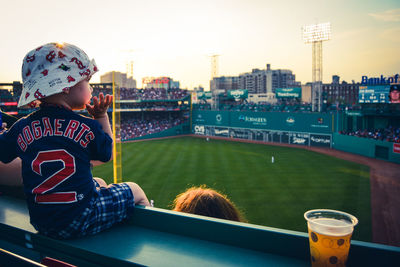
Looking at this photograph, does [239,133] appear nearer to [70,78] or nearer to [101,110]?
[101,110]

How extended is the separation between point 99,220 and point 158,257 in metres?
0.48

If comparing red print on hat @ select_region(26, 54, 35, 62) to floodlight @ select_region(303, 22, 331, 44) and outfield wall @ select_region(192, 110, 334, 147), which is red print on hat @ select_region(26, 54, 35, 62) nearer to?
outfield wall @ select_region(192, 110, 334, 147)

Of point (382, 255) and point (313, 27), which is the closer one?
point (382, 255)

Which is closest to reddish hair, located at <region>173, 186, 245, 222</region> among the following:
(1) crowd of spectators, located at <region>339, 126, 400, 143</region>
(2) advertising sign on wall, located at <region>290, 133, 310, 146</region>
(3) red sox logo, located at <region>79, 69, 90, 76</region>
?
(3) red sox logo, located at <region>79, 69, 90, 76</region>

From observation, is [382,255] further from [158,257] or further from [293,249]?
[158,257]

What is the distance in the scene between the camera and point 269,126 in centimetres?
3144

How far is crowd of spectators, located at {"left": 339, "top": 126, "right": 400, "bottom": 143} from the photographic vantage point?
845 inches

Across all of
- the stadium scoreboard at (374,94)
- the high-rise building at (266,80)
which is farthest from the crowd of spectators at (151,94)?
the high-rise building at (266,80)

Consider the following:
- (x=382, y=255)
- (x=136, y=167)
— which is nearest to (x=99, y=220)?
(x=382, y=255)

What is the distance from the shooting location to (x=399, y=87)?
23438 mm

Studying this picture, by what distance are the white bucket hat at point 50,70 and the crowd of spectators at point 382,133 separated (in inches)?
932

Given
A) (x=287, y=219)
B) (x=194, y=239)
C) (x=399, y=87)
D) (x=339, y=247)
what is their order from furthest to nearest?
(x=399, y=87) < (x=287, y=219) < (x=194, y=239) < (x=339, y=247)

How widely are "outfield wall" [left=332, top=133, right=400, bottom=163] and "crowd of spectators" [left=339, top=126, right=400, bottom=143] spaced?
0.51 metres

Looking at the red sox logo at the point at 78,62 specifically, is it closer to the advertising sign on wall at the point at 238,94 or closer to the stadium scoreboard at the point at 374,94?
the stadium scoreboard at the point at 374,94
